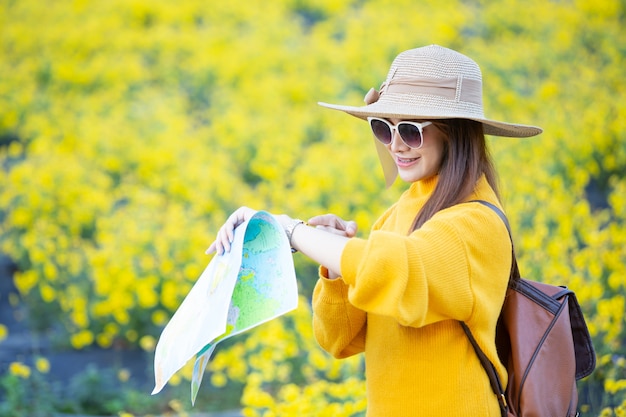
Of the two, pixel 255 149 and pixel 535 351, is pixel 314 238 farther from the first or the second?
pixel 255 149

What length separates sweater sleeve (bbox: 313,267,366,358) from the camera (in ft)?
4.97

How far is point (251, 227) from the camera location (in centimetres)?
141

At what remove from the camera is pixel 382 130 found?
1.46 m

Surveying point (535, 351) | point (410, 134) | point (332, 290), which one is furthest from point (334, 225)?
point (535, 351)

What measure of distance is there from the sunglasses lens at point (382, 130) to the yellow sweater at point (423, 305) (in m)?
0.12

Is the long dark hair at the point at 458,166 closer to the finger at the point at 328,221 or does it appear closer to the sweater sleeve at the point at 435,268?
the sweater sleeve at the point at 435,268

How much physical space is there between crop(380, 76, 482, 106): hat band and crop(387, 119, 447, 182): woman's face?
0.07m

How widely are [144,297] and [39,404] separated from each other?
26.9 inches

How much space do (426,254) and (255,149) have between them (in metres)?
4.69

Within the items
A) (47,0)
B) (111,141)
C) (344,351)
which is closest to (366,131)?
(111,141)

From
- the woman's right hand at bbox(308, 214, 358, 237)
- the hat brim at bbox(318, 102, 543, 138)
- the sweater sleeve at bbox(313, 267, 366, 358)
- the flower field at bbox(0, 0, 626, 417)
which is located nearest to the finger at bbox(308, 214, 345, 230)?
the woman's right hand at bbox(308, 214, 358, 237)

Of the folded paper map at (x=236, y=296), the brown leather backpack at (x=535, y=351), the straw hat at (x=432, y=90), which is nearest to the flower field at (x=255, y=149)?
the brown leather backpack at (x=535, y=351)

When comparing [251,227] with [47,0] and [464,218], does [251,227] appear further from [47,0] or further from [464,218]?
[47,0]

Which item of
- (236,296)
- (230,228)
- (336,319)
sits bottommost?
(336,319)
